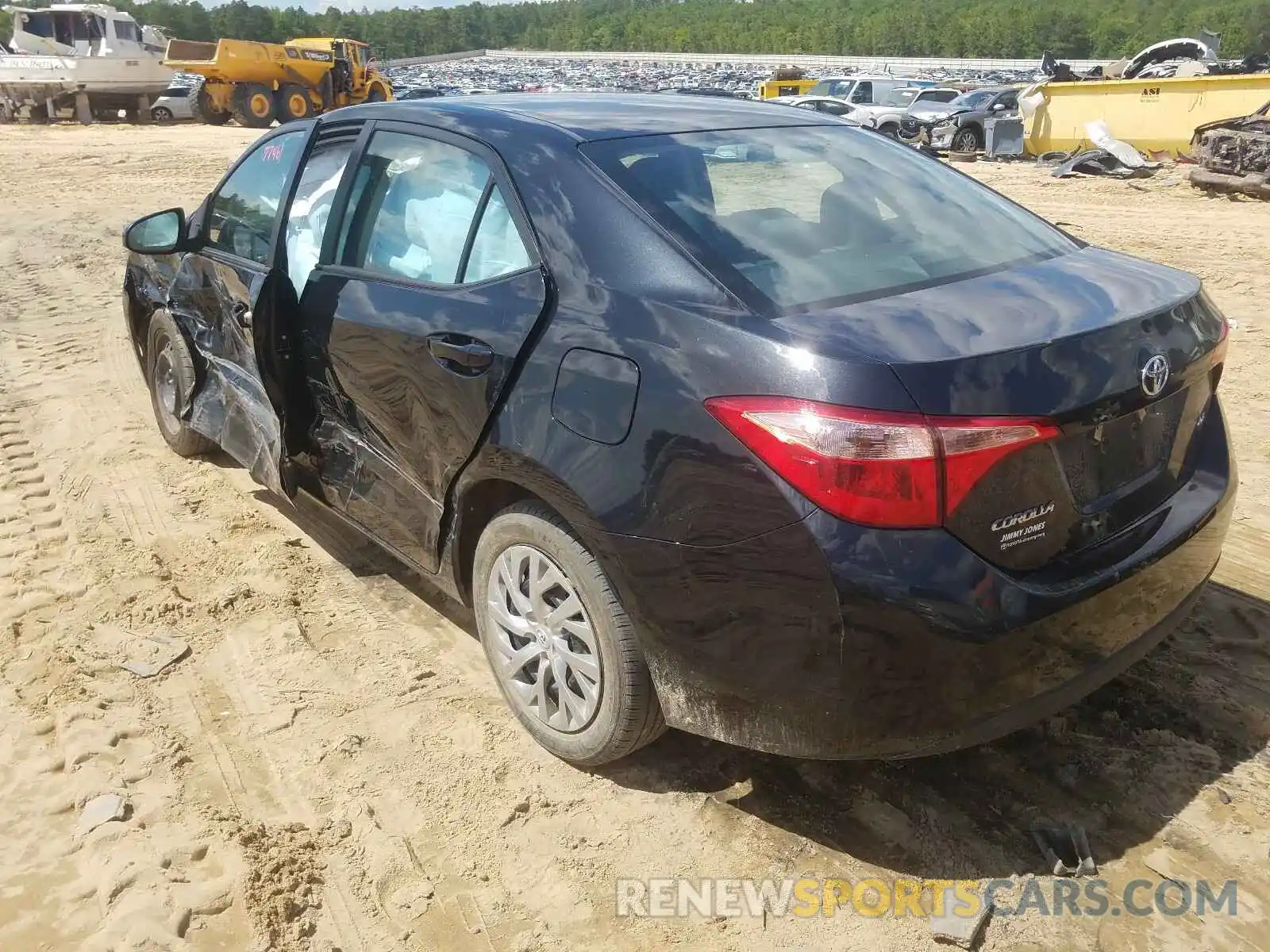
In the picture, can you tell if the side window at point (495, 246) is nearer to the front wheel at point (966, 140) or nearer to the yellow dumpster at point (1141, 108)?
the yellow dumpster at point (1141, 108)

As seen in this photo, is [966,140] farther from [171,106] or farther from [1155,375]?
[171,106]

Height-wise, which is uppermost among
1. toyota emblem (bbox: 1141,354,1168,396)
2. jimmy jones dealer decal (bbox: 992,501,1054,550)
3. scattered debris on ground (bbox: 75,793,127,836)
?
toyota emblem (bbox: 1141,354,1168,396)

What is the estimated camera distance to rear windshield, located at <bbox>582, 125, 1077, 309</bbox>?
244 cm

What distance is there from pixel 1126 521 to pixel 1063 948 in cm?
94

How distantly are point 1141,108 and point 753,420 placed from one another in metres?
18.0

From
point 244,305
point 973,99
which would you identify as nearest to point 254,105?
point 973,99

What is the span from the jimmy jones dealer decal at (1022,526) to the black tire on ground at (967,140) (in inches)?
808

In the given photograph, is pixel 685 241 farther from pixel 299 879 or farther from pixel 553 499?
pixel 299 879

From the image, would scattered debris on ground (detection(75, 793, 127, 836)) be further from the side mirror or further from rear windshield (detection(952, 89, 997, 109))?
rear windshield (detection(952, 89, 997, 109))

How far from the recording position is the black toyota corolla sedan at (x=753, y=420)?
2.06 meters

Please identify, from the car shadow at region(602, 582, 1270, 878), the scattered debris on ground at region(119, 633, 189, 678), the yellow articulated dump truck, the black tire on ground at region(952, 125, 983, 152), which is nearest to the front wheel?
the black tire on ground at region(952, 125, 983, 152)

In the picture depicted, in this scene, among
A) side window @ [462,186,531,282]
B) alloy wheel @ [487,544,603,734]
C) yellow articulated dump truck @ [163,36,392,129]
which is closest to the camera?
alloy wheel @ [487,544,603,734]

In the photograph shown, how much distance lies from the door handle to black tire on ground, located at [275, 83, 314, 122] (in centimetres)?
2958

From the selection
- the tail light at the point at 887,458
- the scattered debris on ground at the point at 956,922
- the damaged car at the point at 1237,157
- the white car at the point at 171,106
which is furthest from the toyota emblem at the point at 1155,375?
the white car at the point at 171,106
